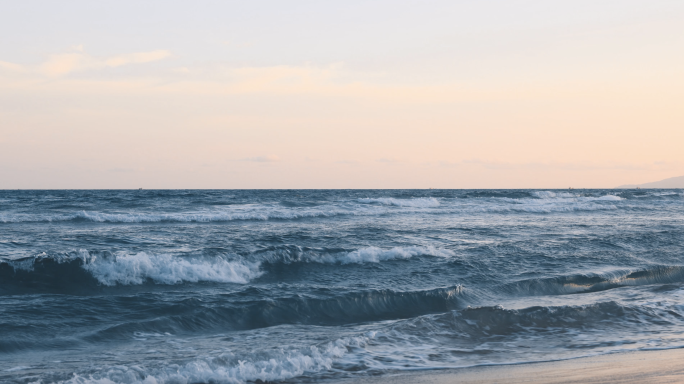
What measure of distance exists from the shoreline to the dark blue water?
294mm

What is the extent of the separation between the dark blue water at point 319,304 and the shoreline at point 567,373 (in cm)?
29

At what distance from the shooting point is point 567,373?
611 cm

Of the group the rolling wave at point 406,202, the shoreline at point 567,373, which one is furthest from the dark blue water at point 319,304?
the rolling wave at point 406,202

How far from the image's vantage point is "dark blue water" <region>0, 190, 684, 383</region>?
6.55 metres

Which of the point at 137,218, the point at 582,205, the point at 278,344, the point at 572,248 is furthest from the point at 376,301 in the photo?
the point at 582,205

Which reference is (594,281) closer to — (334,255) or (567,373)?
(334,255)

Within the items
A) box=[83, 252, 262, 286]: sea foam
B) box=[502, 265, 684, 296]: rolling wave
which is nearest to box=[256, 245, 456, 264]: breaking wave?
box=[83, 252, 262, 286]: sea foam

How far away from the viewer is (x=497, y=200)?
43.6m

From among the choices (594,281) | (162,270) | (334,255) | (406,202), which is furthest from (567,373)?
(406,202)

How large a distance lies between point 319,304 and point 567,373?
4446mm

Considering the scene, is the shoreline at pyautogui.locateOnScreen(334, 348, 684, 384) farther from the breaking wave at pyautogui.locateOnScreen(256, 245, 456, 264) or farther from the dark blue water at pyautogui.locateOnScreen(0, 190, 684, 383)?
the breaking wave at pyautogui.locateOnScreen(256, 245, 456, 264)

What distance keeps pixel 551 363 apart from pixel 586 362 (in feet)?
1.51

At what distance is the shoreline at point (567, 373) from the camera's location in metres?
5.86

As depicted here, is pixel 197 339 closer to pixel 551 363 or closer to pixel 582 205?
pixel 551 363
